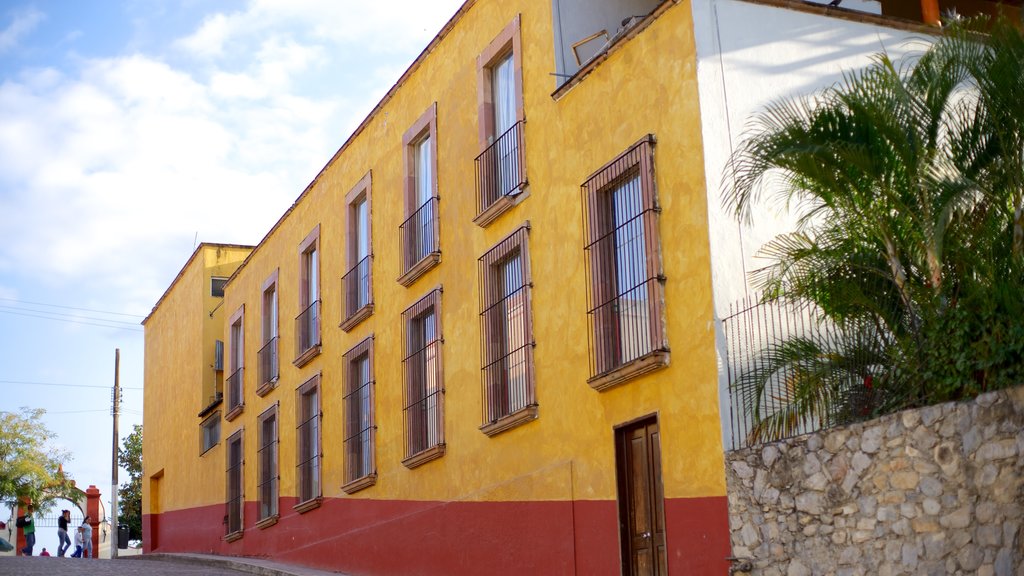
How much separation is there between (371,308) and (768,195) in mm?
9046

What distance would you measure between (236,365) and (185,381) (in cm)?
425

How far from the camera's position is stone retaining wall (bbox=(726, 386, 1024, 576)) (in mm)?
9414

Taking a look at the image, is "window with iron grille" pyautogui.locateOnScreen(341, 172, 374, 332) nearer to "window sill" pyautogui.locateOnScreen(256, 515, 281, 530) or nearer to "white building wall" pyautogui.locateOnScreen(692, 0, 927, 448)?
"window sill" pyautogui.locateOnScreen(256, 515, 281, 530)

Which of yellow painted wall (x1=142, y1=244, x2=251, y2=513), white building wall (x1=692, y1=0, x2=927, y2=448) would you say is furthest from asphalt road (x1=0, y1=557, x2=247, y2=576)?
white building wall (x1=692, y1=0, x2=927, y2=448)

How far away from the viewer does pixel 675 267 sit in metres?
12.9

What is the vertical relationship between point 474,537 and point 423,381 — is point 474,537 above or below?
below

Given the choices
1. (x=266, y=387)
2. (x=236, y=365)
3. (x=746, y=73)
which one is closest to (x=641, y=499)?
(x=746, y=73)

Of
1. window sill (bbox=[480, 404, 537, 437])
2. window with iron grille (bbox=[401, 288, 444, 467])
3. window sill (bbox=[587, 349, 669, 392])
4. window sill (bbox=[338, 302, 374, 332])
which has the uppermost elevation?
window sill (bbox=[338, 302, 374, 332])

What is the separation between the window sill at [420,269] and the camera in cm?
1817

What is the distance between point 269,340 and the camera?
84.6 ft

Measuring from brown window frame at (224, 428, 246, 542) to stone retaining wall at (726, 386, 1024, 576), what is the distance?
54.0 feet

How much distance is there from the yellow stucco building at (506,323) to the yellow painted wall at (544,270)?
34 mm

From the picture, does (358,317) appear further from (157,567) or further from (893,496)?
(893,496)

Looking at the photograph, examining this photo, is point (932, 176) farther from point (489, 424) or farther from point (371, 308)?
point (371, 308)
